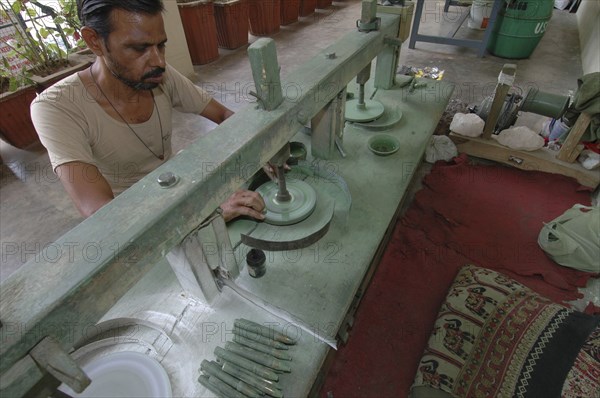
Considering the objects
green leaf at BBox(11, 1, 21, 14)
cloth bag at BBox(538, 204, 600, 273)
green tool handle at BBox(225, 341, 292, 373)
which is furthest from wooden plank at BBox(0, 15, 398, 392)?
green leaf at BBox(11, 1, 21, 14)

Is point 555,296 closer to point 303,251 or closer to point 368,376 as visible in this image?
point 368,376

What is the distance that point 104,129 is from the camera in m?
1.46

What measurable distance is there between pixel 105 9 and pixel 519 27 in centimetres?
498

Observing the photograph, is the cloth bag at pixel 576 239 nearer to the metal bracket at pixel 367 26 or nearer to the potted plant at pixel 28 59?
the metal bracket at pixel 367 26

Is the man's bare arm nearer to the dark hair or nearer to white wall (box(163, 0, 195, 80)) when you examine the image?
the dark hair

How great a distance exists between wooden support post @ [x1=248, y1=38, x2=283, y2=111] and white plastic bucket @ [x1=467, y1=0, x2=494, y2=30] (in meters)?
5.35

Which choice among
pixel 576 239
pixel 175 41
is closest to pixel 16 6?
pixel 175 41

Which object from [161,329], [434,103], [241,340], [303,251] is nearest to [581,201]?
[434,103]

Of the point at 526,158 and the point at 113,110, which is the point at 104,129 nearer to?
the point at 113,110

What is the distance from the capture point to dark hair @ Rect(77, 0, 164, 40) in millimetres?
1167

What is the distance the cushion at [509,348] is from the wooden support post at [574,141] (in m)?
1.38

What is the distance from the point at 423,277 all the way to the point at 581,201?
56.5 inches

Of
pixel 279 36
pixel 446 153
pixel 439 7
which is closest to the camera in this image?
pixel 446 153

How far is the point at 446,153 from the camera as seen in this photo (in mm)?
2787
